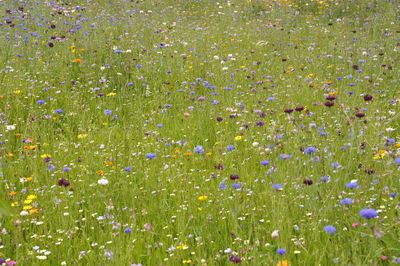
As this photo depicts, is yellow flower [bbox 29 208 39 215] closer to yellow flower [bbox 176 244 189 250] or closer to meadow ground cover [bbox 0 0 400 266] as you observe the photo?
meadow ground cover [bbox 0 0 400 266]

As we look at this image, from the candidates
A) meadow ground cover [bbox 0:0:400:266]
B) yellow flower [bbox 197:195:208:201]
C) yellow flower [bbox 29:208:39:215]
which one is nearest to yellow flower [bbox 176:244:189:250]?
meadow ground cover [bbox 0:0:400:266]

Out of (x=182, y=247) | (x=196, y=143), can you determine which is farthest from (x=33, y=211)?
(x=196, y=143)


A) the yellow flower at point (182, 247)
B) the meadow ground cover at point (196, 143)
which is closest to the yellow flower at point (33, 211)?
the meadow ground cover at point (196, 143)

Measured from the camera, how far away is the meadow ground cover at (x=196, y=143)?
6.68 ft

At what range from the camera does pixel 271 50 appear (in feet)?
19.2

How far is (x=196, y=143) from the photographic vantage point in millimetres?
3438

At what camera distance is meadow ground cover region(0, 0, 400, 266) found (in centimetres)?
204

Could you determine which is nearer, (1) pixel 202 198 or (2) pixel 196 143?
(1) pixel 202 198

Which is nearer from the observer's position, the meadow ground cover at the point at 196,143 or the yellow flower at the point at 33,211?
the meadow ground cover at the point at 196,143

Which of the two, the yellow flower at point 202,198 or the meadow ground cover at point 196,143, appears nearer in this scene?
the meadow ground cover at point 196,143

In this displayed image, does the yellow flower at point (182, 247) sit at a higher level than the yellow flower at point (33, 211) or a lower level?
higher

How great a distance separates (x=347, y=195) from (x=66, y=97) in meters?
2.71

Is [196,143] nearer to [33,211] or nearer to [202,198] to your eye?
[202,198]

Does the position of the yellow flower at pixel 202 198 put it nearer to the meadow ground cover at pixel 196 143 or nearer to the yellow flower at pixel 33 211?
the meadow ground cover at pixel 196 143
